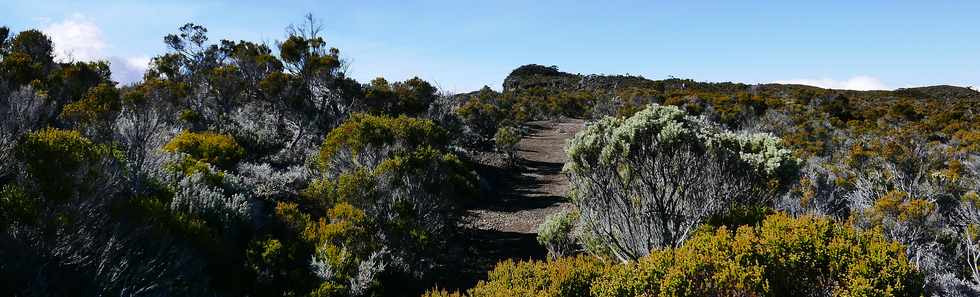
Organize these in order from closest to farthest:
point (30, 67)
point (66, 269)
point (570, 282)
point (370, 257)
→ point (66, 269)
point (570, 282)
point (370, 257)
point (30, 67)

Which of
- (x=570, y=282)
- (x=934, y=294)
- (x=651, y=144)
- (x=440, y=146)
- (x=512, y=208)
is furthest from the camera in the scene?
(x=512, y=208)

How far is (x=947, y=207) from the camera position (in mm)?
9891

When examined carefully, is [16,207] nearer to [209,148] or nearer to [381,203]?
[381,203]

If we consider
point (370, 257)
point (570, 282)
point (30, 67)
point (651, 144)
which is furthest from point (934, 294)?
point (30, 67)

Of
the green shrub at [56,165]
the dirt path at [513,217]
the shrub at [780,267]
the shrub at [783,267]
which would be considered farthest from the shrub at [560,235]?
the green shrub at [56,165]

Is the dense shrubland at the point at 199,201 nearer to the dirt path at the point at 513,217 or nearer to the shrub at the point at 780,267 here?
the dirt path at the point at 513,217

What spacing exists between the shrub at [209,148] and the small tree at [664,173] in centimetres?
821

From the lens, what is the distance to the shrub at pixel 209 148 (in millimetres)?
11234

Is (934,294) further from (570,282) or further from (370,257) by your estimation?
(370,257)

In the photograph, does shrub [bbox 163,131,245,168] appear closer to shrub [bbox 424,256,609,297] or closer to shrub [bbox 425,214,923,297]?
shrub [bbox 424,256,609,297]

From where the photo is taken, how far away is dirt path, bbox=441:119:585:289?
10352 millimetres

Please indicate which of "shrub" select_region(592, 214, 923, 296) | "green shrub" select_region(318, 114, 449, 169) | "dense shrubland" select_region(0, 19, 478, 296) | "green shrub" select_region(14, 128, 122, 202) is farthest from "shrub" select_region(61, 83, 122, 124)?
"shrub" select_region(592, 214, 923, 296)

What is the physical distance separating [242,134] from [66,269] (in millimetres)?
10944

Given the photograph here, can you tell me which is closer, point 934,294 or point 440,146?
point 934,294
